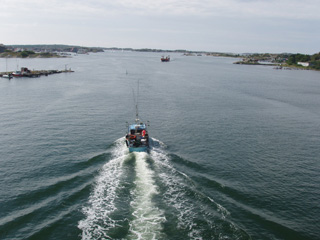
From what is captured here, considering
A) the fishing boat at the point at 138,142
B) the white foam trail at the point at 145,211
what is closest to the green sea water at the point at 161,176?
the white foam trail at the point at 145,211

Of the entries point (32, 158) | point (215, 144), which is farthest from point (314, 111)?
point (32, 158)

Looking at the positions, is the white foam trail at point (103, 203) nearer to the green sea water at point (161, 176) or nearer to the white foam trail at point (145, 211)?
the green sea water at point (161, 176)

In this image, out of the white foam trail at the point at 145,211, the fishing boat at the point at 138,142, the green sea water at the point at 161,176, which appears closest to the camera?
the white foam trail at the point at 145,211

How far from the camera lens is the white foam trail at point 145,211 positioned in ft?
76.5

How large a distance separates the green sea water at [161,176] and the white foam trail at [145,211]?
10 cm

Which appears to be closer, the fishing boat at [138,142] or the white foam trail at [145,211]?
the white foam trail at [145,211]

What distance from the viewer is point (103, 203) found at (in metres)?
27.9

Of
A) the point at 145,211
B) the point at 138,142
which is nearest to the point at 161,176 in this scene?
the point at 145,211

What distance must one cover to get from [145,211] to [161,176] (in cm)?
747

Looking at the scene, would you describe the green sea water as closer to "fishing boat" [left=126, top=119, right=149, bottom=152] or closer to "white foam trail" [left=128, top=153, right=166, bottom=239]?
"white foam trail" [left=128, top=153, right=166, bottom=239]

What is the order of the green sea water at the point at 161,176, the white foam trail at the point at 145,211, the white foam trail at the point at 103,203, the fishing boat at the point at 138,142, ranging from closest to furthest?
the white foam trail at the point at 145,211 → the white foam trail at the point at 103,203 → the green sea water at the point at 161,176 → the fishing boat at the point at 138,142

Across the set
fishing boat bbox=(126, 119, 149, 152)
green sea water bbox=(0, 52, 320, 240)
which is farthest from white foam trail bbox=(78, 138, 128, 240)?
fishing boat bbox=(126, 119, 149, 152)

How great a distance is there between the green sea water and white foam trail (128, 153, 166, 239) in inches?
4.1

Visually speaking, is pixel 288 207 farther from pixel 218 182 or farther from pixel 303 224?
pixel 218 182
